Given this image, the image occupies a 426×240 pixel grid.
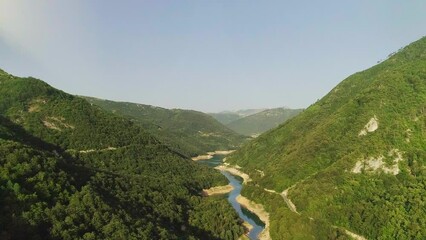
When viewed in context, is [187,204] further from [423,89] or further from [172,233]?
[423,89]

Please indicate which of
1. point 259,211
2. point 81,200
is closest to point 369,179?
point 259,211

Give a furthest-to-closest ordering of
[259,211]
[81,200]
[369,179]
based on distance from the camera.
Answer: [259,211] < [369,179] < [81,200]

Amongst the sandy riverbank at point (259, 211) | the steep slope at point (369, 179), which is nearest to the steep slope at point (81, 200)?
the sandy riverbank at point (259, 211)

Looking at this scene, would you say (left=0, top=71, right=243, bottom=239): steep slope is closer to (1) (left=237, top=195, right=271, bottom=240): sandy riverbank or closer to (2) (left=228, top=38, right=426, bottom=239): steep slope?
(1) (left=237, top=195, right=271, bottom=240): sandy riverbank

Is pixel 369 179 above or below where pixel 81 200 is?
below

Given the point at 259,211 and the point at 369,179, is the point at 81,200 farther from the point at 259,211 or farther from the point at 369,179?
the point at 369,179

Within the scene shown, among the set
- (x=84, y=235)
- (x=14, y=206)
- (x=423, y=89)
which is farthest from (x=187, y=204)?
(x=423, y=89)

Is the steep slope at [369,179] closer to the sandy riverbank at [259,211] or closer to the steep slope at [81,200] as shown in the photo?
the sandy riverbank at [259,211]

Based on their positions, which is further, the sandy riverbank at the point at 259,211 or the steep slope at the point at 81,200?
the sandy riverbank at the point at 259,211

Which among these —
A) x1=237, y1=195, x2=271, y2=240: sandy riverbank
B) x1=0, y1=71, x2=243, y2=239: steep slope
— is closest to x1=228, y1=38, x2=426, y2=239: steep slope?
x1=237, y1=195, x2=271, y2=240: sandy riverbank
